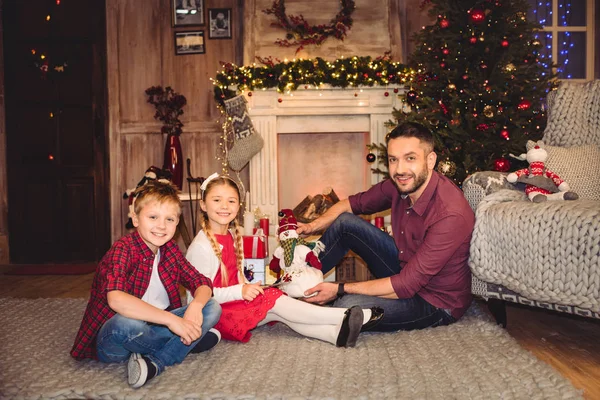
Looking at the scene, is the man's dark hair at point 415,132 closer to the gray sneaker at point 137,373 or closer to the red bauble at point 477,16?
the gray sneaker at point 137,373

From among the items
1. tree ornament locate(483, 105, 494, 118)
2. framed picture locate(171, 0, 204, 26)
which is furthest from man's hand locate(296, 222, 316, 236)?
framed picture locate(171, 0, 204, 26)

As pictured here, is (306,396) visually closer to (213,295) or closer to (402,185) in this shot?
(213,295)

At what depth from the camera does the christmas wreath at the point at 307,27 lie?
14.6ft

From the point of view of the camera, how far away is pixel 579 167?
258cm

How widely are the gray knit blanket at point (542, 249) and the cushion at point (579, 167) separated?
463mm

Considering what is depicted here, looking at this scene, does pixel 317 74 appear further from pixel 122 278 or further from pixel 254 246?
pixel 122 278

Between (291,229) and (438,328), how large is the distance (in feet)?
2.65

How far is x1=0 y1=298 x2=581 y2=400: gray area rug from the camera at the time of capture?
1.64m

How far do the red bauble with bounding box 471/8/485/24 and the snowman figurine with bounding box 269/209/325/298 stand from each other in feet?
6.53

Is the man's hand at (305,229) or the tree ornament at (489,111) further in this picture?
the tree ornament at (489,111)

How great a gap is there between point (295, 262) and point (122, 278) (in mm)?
822

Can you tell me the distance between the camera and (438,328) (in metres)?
2.29

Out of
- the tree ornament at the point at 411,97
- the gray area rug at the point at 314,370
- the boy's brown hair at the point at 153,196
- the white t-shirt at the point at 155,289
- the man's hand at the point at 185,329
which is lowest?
the gray area rug at the point at 314,370

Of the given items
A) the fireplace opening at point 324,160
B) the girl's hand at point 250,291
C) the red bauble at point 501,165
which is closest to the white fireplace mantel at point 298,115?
the fireplace opening at point 324,160
